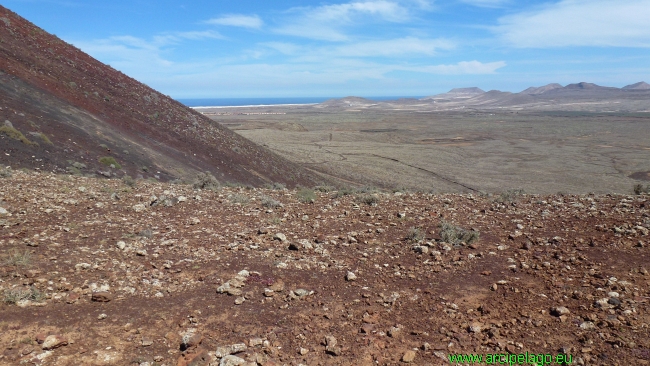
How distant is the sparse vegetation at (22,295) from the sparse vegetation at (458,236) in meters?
5.85

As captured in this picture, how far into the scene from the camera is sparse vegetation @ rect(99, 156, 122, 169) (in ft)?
55.6

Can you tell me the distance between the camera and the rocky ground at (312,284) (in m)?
4.18

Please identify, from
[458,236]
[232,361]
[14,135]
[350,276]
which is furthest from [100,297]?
[14,135]

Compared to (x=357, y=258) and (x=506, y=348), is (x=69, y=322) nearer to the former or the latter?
(x=357, y=258)

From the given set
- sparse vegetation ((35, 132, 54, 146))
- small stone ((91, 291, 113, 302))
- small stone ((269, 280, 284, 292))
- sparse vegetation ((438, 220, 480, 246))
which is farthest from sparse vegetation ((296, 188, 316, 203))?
sparse vegetation ((35, 132, 54, 146))

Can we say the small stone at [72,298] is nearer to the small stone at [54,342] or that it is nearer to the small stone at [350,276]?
the small stone at [54,342]

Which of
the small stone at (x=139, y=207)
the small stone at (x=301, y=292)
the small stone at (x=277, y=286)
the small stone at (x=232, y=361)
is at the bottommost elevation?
the small stone at (x=232, y=361)

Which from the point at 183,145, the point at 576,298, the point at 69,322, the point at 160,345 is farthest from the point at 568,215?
the point at 183,145

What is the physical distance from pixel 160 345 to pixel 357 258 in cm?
317

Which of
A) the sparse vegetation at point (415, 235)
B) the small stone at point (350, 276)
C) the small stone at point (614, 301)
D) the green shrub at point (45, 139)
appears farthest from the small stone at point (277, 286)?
the green shrub at point (45, 139)

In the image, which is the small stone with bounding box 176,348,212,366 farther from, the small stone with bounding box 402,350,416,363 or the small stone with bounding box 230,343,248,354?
the small stone with bounding box 402,350,416,363

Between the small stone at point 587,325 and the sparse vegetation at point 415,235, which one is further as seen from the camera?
the sparse vegetation at point 415,235

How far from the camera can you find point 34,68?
23.0m

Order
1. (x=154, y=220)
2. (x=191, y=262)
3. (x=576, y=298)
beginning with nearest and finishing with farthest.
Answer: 1. (x=576, y=298)
2. (x=191, y=262)
3. (x=154, y=220)
